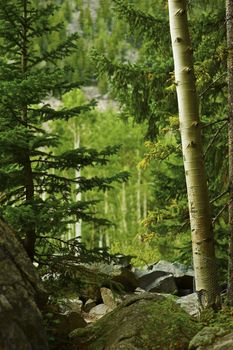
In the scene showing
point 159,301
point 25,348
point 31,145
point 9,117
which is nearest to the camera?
point 25,348

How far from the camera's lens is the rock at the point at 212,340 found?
4740 millimetres

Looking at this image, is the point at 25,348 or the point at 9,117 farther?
the point at 9,117

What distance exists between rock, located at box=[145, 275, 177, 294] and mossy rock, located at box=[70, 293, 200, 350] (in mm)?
8168

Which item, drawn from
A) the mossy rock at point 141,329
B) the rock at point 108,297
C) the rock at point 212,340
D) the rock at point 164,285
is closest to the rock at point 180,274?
the rock at point 164,285

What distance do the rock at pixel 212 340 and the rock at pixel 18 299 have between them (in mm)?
1485

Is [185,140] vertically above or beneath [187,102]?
beneath

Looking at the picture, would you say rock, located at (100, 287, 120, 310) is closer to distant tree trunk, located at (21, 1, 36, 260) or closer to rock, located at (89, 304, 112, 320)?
rock, located at (89, 304, 112, 320)

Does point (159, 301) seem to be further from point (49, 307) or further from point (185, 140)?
point (185, 140)

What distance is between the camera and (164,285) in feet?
46.6

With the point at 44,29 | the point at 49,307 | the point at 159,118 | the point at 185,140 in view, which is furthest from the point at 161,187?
the point at 49,307

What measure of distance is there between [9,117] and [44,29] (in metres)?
2.05

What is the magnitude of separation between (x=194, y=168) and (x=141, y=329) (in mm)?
2353

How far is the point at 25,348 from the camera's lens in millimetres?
4680

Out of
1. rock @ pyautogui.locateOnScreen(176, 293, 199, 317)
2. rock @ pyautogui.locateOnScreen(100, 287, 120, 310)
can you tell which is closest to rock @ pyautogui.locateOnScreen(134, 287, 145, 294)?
rock @ pyautogui.locateOnScreen(100, 287, 120, 310)
